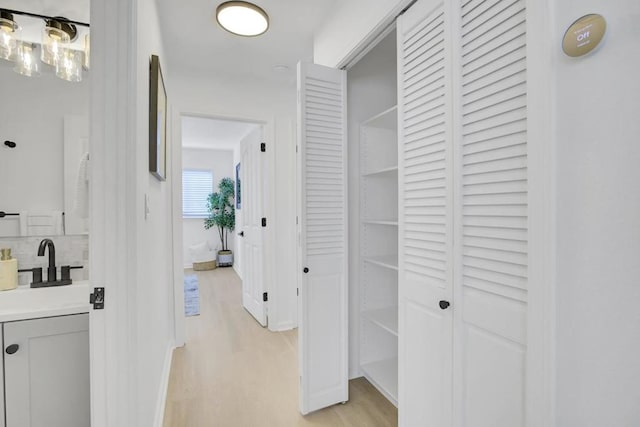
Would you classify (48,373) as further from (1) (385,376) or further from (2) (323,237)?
(1) (385,376)

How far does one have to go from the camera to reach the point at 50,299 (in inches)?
62.7

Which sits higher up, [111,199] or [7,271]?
[111,199]

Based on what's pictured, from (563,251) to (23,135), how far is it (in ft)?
8.04

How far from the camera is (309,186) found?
1.90 metres

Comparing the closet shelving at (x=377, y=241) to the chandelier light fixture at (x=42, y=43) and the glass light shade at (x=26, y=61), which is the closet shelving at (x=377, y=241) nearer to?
the chandelier light fixture at (x=42, y=43)

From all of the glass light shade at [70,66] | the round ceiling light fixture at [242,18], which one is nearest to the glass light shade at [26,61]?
the glass light shade at [70,66]

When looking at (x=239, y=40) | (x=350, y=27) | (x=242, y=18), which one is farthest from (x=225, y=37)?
(x=350, y=27)

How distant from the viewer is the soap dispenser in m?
1.53

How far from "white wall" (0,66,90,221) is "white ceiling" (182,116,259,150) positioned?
8.13 feet

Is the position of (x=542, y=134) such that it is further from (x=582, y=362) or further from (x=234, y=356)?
(x=234, y=356)

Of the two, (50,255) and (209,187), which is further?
(209,187)

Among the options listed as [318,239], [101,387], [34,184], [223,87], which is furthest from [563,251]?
[223,87]

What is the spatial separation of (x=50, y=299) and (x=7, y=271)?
0.78 feet

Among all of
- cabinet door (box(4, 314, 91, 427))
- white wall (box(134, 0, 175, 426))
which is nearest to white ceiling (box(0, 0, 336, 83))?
white wall (box(134, 0, 175, 426))
